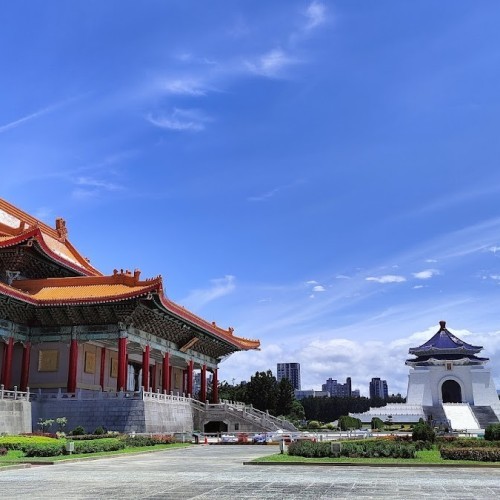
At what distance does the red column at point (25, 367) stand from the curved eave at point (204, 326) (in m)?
8.45

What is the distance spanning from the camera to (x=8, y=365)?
34.2 meters

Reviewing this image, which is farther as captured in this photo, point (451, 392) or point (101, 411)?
point (451, 392)

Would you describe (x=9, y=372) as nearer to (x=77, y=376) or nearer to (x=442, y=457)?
(x=77, y=376)

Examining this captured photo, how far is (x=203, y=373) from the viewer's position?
49.7 m

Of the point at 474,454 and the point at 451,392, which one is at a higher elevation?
the point at 451,392

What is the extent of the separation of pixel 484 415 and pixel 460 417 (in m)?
4.16

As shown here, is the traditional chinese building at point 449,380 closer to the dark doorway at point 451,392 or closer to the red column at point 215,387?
the dark doorway at point 451,392

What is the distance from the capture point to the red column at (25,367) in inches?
1401

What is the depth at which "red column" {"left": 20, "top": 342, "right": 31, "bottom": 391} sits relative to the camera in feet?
117

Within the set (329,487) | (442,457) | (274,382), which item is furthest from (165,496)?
(274,382)

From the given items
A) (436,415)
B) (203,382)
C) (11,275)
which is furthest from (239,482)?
(436,415)

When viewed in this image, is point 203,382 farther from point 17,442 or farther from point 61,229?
point 17,442

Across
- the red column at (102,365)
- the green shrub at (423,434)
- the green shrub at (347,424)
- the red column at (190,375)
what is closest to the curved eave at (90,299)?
the red column at (102,365)

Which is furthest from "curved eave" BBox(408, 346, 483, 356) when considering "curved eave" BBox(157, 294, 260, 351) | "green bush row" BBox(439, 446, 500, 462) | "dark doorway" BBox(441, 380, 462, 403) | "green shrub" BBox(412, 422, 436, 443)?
"green bush row" BBox(439, 446, 500, 462)
